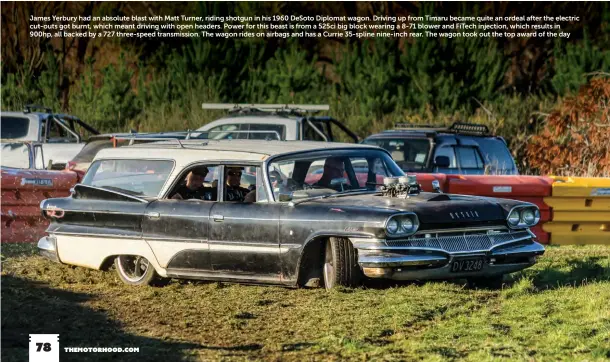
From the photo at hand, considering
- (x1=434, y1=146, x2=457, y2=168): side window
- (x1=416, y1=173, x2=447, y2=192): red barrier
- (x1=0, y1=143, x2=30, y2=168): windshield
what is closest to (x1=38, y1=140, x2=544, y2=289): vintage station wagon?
(x1=416, y1=173, x2=447, y2=192): red barrier

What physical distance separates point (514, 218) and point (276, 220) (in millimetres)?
2149

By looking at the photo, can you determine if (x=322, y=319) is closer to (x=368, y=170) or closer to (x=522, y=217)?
(x=522, y=217)

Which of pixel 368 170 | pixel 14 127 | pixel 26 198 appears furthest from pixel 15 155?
pixel 368 170

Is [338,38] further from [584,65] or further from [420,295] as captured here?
[420,295]

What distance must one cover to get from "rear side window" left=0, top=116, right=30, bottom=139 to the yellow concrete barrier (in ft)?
38.3

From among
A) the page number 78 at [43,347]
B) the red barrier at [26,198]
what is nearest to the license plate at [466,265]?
the page number 78 at [43,347]

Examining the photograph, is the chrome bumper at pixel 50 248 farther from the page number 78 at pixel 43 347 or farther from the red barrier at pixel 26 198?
the page number 78 at pixel 43 347

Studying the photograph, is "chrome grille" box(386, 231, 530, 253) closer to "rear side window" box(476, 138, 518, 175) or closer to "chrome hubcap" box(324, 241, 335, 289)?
"chrome hubcap" box(324, 241, 335, 289)

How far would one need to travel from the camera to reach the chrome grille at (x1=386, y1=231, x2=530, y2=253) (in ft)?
33.3

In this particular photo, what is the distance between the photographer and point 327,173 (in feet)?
37.6

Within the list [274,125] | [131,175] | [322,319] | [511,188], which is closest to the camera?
[322,319]

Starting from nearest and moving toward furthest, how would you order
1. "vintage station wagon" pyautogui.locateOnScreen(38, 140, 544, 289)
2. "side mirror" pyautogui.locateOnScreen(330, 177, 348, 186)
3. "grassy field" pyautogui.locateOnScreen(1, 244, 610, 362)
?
"grassy field" pyautogui.locateOnScreen(1, 244, 610, 362) < "vintage station wagon" pyautogui.locateOnScreen(38, 140, 544, 289) < "side mirror" pyautogui.locateOnScreen(330, 177, 348, 186)

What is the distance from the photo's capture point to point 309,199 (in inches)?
428

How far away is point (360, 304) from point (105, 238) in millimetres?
3164
